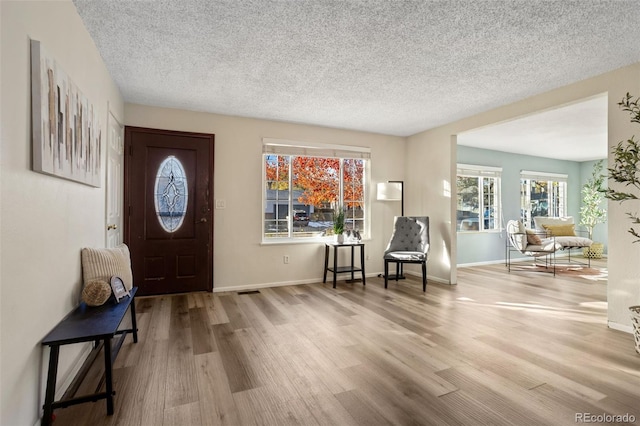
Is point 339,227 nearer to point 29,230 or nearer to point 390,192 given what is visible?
point 390,192

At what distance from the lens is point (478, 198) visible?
681 cm

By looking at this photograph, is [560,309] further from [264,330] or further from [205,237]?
[205,237]

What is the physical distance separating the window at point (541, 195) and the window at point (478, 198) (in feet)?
3.08

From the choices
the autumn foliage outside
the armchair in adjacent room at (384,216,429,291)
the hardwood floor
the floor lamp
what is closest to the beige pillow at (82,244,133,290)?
the hardwood floor

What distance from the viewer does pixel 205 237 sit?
4.32 meters

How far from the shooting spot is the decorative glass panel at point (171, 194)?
4.14 meters

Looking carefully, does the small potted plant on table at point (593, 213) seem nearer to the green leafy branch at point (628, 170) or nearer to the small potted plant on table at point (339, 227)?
the green leafy branch at point (628, 170)

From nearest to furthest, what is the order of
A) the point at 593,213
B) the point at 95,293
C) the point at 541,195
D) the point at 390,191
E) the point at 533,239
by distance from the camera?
the point at 95,293, the point at 390,191, the point at 533,239, the point at 593,213, the point at 541,195

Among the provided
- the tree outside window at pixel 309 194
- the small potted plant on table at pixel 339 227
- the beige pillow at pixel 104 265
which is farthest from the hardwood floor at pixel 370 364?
the tree outside window at pixel 309 194

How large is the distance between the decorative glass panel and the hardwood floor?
101 cm

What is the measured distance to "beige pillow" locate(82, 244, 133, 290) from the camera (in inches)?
88.2

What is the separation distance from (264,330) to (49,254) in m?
1.81

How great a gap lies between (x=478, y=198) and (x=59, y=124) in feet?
22.9

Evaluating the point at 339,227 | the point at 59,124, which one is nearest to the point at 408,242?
the point at 339,227
